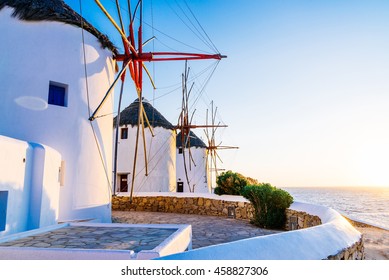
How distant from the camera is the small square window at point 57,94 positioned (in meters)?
8.33

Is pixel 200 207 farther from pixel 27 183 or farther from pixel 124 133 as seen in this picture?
pixel 124 133

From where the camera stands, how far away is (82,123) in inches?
340

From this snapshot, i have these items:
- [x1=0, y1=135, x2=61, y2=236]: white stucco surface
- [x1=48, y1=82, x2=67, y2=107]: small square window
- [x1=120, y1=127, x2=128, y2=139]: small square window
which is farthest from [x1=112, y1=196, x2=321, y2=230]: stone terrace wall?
[x1=120, y1=127, x2=128, y2=139]: small square window

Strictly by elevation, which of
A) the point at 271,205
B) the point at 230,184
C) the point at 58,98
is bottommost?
the point at 271,205

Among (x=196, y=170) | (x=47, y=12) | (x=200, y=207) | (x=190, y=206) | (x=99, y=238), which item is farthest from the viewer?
(x=196, y=170)

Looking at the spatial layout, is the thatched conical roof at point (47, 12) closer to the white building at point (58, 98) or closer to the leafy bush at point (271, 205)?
the white building at point (58, 98)

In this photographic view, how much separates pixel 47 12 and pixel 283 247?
860 centimetres

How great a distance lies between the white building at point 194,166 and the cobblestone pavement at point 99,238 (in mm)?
20952

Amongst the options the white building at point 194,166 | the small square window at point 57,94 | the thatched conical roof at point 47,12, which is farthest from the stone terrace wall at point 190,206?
the white building at point 194,166

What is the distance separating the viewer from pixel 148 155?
1945 cm

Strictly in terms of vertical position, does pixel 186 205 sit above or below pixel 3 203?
below

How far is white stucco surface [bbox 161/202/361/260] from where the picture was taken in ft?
8.99

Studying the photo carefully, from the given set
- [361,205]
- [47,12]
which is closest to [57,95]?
[47,12]
